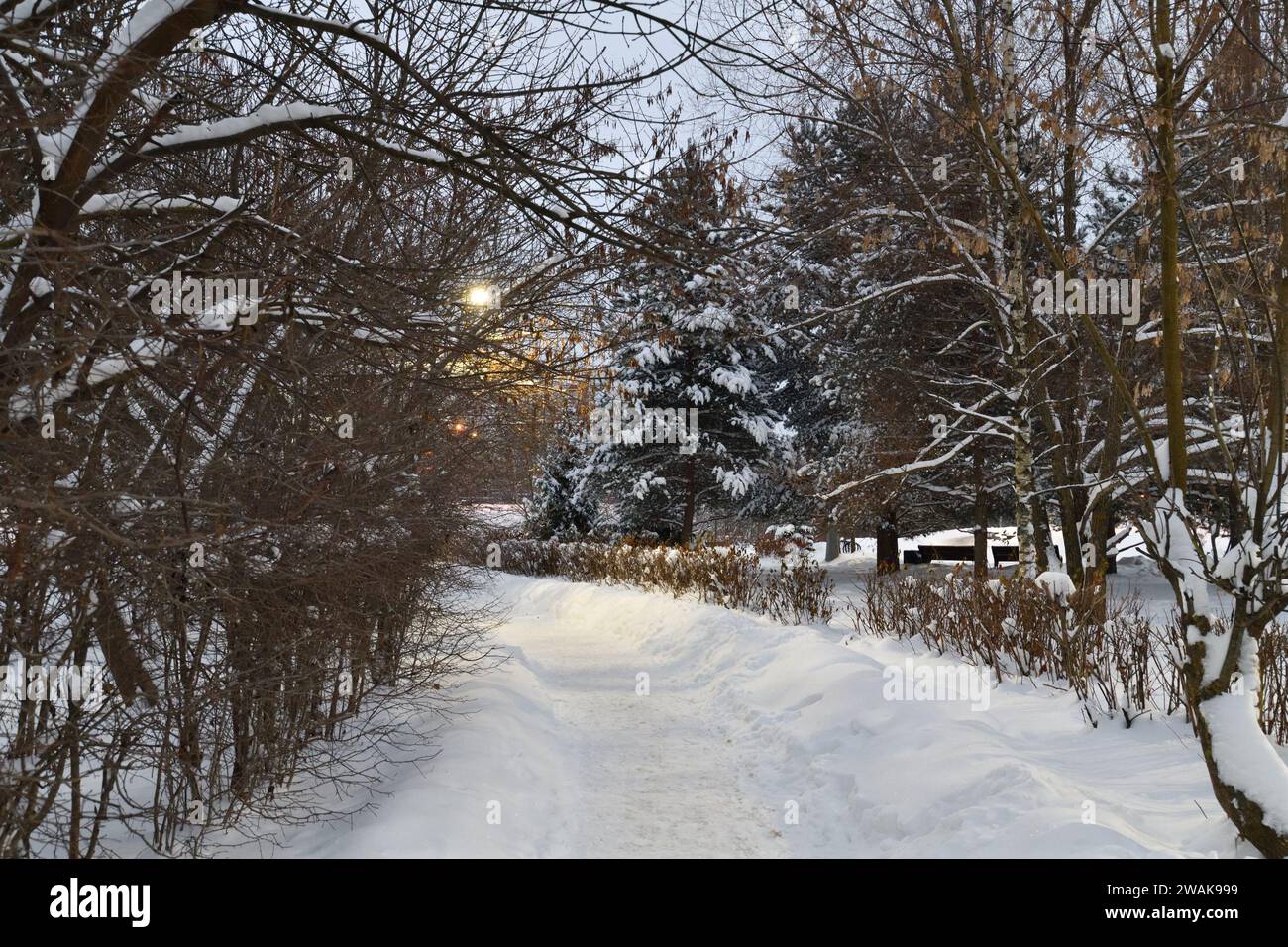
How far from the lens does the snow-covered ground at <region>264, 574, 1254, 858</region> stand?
172 inches

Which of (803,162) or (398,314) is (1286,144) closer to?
(398,314)

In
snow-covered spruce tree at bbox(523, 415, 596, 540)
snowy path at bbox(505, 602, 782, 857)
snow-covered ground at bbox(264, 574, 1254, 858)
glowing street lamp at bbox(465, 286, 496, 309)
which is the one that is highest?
glowing street lamp at bbox(465, 286, 496, 309)

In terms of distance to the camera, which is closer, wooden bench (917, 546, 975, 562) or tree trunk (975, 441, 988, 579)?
tree trunk (975, 441, 988, 579)

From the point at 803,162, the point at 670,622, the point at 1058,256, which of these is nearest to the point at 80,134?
the point at 1058,256

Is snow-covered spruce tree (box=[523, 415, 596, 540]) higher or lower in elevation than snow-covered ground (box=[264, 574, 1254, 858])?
higher

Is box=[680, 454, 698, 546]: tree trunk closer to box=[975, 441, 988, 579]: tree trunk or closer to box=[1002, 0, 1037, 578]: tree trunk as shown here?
box=[975, 441, 988, 579]: tree trunk

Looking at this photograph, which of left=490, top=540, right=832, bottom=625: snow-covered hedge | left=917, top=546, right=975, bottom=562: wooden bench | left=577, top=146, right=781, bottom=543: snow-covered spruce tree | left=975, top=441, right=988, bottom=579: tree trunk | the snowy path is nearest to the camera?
the snowy path

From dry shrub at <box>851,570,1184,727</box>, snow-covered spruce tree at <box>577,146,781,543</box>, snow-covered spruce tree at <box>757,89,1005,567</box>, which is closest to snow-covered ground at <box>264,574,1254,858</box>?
dry shrub at <box>851,570,1184,727</box>

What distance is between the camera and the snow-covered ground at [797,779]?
4.38m

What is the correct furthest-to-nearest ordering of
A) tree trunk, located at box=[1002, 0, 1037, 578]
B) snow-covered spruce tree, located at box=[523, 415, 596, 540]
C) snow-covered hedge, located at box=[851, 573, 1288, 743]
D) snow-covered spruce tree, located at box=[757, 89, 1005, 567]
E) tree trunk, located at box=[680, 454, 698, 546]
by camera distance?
snow-covered spruce tree, located at box=[523, 415, 596, 540]
tree trunk, located at box=[680, 454, 698, 546]
snow-covered spruce tree, located at box=[757, 89, 1005, 567]
tree trunk, located at box=[1002, 0, 1037, 578]
snow-covered hedge, located at box=[851, 573, 1288, 743]

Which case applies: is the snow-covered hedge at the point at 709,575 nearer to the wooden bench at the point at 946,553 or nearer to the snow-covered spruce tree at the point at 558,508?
the snow-covered spruce tree at the point at 558,508

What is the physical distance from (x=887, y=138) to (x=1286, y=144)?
5.30 meters

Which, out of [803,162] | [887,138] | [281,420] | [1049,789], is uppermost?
[803,162]
